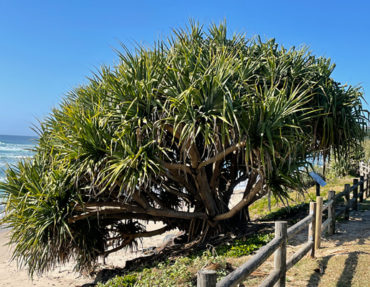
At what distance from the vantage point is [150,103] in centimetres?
728

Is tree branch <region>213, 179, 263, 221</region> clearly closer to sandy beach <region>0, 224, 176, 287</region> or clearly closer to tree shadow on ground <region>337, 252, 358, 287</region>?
tree shadow on ground <region>337, 252, 358, 287</region>

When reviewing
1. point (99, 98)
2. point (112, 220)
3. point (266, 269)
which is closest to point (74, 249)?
point (112, 220)

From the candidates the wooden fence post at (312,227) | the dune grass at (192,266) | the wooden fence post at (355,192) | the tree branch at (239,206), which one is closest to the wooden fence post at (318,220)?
the wooden fence post at (312,227)

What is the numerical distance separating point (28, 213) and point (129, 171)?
2.55 meters

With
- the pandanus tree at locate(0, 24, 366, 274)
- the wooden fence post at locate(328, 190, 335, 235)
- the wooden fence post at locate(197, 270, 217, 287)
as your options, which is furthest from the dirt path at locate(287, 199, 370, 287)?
the wooden fence post at locate(197, 270, 217, 287)

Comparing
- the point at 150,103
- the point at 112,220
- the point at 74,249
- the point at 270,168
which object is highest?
the point at 150,103

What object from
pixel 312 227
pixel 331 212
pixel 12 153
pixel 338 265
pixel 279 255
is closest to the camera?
pixel 279 255

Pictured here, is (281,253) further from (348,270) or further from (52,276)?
(52,276)

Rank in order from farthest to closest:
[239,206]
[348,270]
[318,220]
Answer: [239,206]
[318,220]
[348,270]

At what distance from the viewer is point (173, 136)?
6.82 m

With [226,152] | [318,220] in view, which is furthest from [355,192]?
[226,152]

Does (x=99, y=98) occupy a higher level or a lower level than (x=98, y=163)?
higher

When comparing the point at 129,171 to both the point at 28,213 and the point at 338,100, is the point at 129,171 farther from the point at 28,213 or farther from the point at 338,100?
the point at 338,100

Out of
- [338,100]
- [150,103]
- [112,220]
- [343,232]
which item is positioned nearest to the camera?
[150,103]
